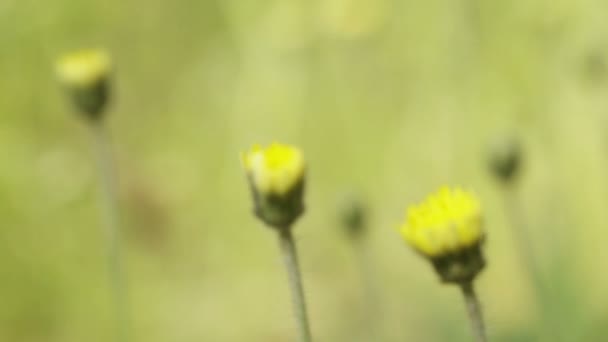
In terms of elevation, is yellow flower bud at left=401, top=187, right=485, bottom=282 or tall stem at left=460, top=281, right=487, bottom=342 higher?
yellow flower bud at left=401, top=187, right=485, bottom=282

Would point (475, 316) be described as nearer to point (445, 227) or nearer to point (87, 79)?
point (445, 227)

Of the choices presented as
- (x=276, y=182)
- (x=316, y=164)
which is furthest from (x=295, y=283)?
(x=316, y=164)

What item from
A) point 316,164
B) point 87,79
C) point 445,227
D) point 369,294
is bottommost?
point 369,294

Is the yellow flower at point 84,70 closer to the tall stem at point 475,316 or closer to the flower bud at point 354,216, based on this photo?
the flower bud at point 354,216

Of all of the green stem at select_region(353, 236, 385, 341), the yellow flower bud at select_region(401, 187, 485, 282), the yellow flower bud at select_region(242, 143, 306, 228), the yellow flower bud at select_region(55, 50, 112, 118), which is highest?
the yellow flower bud at select_region(55, 50, 112, 118)

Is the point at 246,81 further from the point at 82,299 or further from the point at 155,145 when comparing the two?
the point at 82,299

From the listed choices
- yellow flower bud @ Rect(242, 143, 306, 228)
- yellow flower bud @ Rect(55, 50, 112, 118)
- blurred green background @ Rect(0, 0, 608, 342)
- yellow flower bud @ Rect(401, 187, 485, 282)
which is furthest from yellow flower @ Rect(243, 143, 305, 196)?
blurred green background @ Rect(0, 0, 608, 342)

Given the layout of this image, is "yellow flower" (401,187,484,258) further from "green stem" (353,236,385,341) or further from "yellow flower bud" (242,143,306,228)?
"green stem" (353,236,385,341)

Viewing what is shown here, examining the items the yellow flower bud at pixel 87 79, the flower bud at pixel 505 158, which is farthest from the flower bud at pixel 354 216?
the yellow flower bud at pixel 87 79
